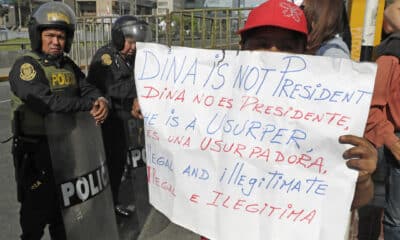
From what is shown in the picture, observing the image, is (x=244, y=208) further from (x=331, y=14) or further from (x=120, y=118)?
(x=120, y=118)

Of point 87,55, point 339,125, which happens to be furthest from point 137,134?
point 87,55

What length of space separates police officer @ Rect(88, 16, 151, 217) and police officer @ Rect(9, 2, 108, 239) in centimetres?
99

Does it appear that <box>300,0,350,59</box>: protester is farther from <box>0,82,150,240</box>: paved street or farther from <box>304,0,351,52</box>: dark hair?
<box>0,82,150,240</box>: paved street

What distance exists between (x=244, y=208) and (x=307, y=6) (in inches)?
46.4

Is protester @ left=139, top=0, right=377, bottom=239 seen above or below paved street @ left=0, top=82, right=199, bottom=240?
above

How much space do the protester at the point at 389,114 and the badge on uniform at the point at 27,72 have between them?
1918 millimetres

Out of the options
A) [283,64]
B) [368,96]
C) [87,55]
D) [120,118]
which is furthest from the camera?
[87,55]

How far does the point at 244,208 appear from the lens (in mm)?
1501

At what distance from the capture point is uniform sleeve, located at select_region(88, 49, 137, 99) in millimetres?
3758

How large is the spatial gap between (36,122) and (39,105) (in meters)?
0.14

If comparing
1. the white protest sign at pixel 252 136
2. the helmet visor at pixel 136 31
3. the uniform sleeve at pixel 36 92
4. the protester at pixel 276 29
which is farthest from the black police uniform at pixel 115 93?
the protester at pixel 276 29

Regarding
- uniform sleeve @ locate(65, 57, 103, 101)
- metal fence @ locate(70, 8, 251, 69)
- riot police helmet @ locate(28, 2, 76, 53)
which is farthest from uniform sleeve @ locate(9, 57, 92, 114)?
metal fence @ locate(70, 8, 251, 69)

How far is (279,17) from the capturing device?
1.57 meters

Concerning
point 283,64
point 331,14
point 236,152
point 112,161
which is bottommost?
point 112,161
